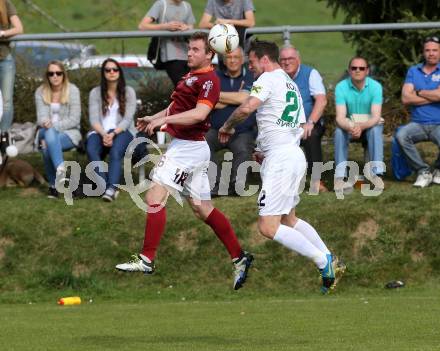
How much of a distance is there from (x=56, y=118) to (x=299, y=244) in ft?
19.2

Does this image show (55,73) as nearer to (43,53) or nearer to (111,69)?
(111,69)

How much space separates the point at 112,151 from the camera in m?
16.9

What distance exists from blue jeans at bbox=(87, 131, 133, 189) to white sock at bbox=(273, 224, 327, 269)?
15.3 feet

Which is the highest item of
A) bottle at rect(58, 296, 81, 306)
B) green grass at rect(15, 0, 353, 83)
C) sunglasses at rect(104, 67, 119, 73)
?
sunglasses at rect(104, 67, 119, 73)

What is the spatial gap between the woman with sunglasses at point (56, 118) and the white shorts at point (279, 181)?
4.97 meters

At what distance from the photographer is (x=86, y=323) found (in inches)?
532

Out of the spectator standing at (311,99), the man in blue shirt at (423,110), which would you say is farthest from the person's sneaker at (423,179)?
the spectator standing at (311,99)

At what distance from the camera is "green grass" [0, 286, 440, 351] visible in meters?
11.6

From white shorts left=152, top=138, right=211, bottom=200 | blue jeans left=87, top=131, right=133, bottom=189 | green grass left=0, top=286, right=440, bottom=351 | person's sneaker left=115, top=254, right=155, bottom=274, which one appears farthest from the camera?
blue jeans left=87, top=131, right=133, bottom=189

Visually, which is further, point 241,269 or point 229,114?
point 229,114

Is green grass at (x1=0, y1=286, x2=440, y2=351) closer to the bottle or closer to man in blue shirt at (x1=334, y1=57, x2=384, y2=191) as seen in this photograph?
the bottle

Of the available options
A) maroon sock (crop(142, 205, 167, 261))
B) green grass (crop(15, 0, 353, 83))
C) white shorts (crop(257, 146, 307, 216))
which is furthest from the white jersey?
green grass (crop(15, 0, 353, 83))

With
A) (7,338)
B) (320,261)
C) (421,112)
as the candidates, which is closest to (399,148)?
(421,112)

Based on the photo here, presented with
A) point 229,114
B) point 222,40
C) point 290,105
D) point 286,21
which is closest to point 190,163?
point 290,105
